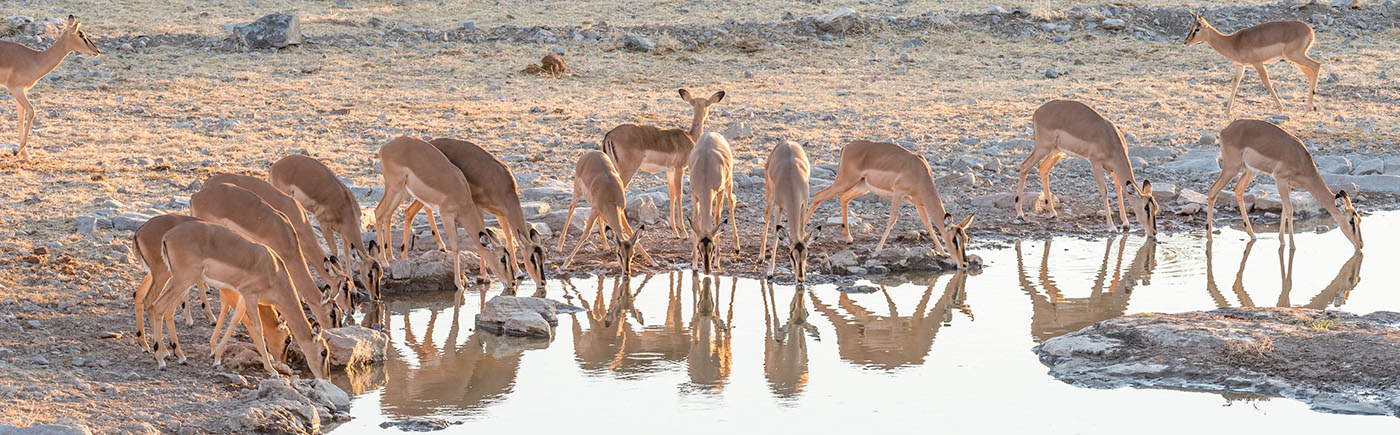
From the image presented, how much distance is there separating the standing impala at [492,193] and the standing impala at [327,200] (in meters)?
0.95

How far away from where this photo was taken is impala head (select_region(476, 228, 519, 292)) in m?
10.3

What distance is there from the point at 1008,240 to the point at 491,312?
16.9 feet

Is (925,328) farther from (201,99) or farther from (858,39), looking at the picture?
(858,39)

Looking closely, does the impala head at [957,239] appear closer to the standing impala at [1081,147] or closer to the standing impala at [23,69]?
the standing impala at [1081,147]

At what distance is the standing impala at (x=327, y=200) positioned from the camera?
1012 cm

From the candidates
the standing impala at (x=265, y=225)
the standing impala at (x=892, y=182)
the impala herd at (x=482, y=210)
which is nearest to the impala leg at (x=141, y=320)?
the impala herd at (x=482, y=210)

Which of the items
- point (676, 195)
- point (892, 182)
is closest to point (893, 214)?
point (892, 182)

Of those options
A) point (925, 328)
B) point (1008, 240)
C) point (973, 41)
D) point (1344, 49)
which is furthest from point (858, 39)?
point (925, 328)

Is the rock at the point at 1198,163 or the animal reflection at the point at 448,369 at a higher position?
the rock at the point at 1198,163

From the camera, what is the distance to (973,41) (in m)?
24.7

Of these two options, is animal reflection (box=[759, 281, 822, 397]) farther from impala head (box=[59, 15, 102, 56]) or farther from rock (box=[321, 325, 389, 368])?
impala head (box=[59, 15, 102, 56])

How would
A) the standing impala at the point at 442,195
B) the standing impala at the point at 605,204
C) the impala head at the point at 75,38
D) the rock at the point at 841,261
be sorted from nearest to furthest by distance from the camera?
the standing impala at the point at 442,195, the standing impala at the point at 605,204, the rock at the point at 841,261, the impala head at the point at 75,38

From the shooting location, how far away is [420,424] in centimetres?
724

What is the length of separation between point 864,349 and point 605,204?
2859 millimetres
